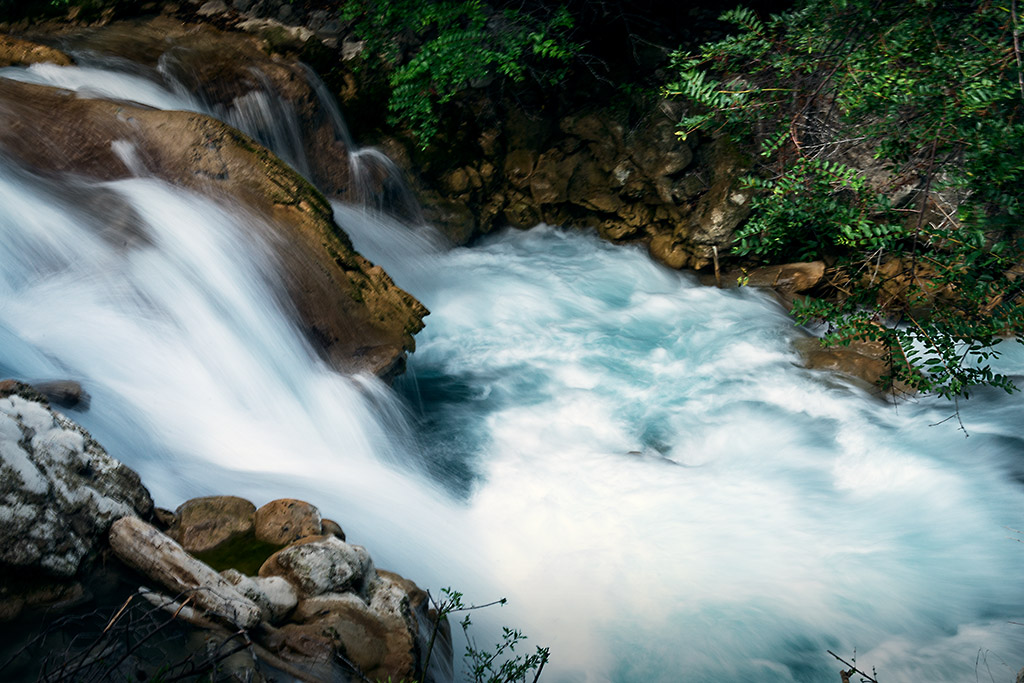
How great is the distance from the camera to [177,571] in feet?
7.82

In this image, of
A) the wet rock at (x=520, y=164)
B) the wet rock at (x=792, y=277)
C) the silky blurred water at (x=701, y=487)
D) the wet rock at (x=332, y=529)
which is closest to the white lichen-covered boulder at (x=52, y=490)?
the wet rock at (x=332, y=529)

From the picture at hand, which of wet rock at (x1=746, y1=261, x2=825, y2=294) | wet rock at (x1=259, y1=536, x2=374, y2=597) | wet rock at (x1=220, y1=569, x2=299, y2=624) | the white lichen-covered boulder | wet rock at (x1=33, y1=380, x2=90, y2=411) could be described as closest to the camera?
the white lichen-covered boulder

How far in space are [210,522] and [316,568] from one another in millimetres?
569

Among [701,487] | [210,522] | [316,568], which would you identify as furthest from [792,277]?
[210,522]

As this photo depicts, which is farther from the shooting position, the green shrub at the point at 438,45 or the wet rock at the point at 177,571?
the green shrub at the point at 438,45

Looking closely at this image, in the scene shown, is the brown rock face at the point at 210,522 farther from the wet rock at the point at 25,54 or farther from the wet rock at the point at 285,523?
the wet rock at the point at 25,54

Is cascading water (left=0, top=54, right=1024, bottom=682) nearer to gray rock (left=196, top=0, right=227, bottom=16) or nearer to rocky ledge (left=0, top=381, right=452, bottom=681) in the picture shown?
rocky ledge (left=0, top=381, right=452, bottom=681)

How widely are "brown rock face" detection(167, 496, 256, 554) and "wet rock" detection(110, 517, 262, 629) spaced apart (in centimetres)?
34

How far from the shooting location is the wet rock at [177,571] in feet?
7.59

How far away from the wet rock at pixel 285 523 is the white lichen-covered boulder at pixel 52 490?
44 centimetres

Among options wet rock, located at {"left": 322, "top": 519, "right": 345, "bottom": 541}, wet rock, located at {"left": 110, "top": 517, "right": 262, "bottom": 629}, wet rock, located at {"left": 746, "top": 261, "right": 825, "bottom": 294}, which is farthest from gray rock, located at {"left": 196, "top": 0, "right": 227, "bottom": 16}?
A: wet rock, located at {"left": 110, "top": 517, "right": 262, "bottom": 629}

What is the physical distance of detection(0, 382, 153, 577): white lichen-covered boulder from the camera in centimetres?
220

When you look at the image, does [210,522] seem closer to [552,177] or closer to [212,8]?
[552,177]

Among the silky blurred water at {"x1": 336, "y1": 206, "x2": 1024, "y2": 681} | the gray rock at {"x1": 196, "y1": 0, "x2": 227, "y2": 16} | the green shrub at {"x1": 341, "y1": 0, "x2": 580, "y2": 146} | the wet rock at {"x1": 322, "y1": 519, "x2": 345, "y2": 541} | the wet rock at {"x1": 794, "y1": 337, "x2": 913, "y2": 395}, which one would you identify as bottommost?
the silky blurred water at {"x1": 336, "y1": 206, "x2": 1024, "y2": 681}
